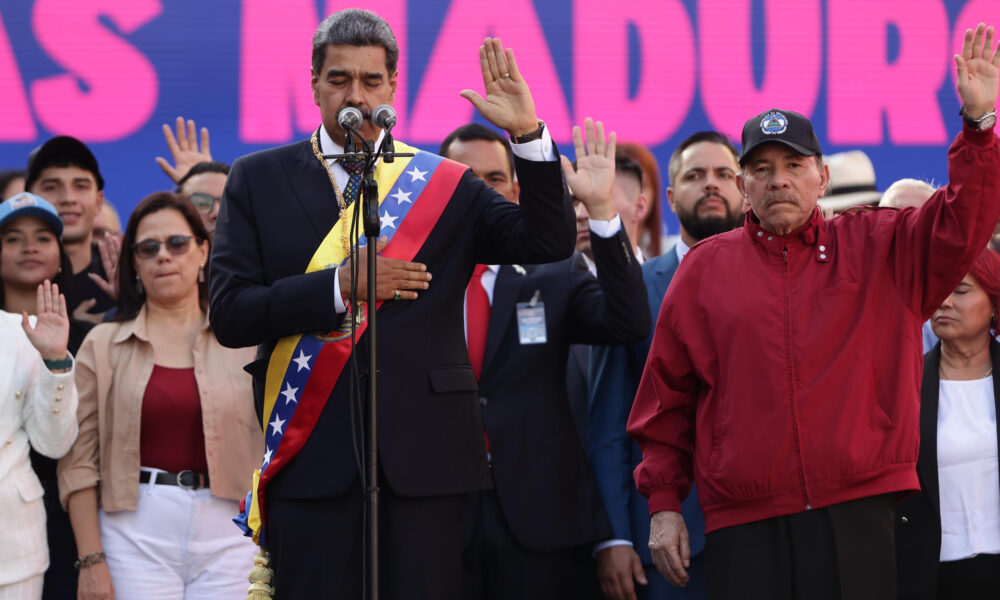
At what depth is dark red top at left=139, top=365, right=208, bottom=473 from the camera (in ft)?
14.8

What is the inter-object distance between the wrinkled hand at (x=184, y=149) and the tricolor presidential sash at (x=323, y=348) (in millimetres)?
2856

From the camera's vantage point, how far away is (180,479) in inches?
176

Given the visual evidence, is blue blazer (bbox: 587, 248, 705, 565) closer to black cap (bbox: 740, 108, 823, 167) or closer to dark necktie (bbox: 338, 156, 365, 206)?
black cap (bbox: 740, 108, 823, 167)

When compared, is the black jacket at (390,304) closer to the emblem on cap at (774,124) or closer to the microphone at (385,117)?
the microphone at (385,117)

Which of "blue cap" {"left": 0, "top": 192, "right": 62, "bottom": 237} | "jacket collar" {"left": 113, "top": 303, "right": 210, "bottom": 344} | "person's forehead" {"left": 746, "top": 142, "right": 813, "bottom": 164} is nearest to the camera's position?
"person's forehead" {"left": 746, "top": 142, "right": 813, "bottom": 164}

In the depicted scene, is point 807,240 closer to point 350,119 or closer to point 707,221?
point 350,119

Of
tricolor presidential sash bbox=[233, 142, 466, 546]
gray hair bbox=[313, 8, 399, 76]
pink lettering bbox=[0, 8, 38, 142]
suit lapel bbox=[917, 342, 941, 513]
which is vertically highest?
pink lettering bbox=[0, 8, 38, 142]

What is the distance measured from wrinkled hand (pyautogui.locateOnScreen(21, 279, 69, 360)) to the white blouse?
3.09 metres

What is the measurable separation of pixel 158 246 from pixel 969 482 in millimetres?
3133

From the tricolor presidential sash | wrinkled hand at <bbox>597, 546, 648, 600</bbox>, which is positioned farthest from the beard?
the tricolor presidential sash

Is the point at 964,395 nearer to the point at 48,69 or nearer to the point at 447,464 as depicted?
the point at 447,464

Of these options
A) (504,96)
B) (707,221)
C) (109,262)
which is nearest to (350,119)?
(504,96)

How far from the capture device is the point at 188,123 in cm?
609

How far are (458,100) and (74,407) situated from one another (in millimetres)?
2951
